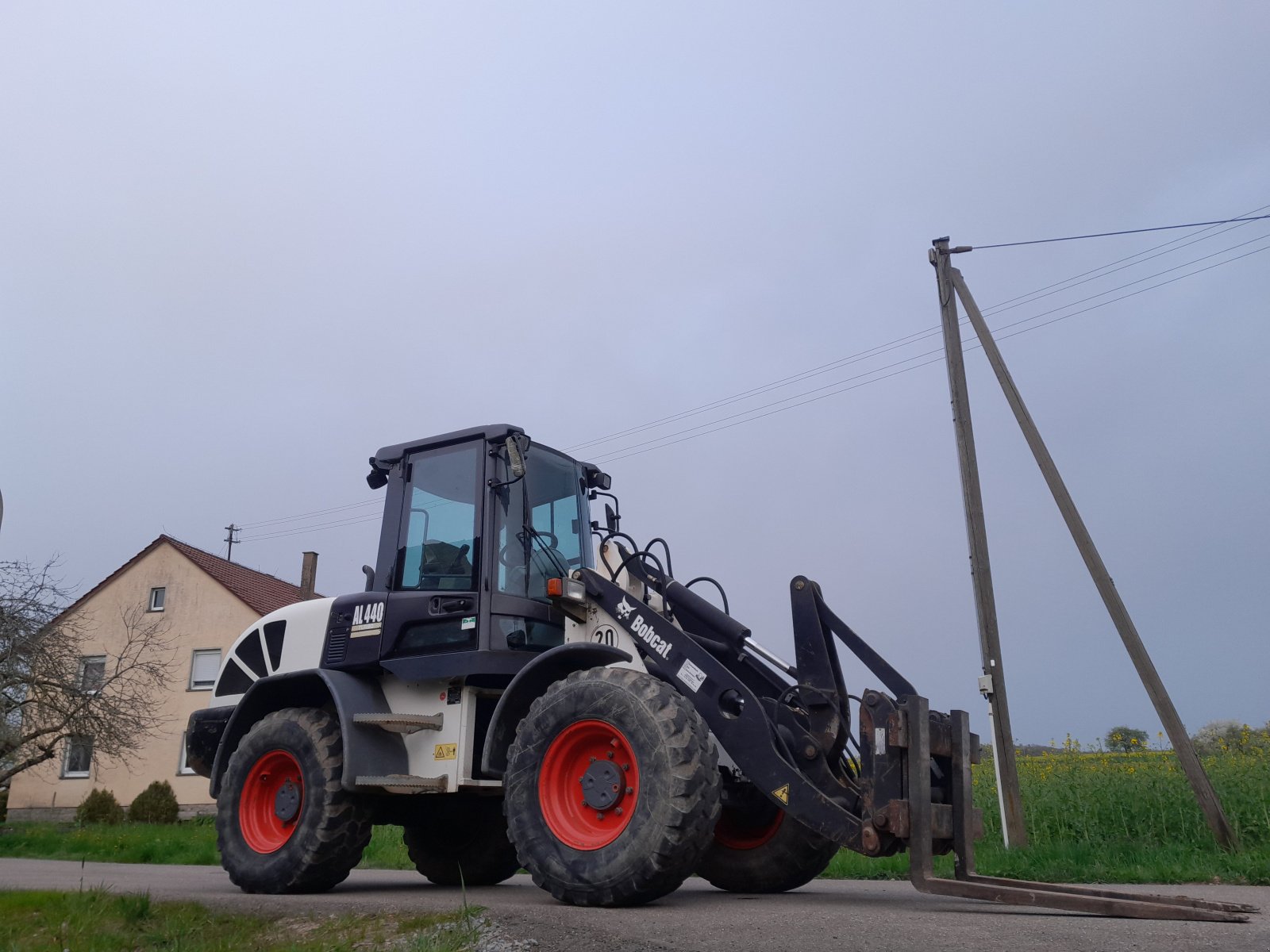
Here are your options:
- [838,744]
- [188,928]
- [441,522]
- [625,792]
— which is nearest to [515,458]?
[441,522]

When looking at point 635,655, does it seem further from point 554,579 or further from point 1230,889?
point 1230,889

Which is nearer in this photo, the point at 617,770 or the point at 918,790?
the point at 918,790

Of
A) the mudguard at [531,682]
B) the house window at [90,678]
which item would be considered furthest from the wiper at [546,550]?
the house window at [90,678]

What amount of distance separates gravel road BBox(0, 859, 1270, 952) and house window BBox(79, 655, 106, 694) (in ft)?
41.3

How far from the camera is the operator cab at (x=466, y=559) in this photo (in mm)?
7121

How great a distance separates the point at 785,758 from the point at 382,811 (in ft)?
10.4

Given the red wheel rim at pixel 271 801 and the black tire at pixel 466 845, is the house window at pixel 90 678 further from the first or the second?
the red wheel rim at pixel 271 801

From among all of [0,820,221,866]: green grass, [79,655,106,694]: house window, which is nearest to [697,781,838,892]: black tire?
[0,820,221,866]: green grass

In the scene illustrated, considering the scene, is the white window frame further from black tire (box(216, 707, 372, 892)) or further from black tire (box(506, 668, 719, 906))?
black tire (box(506, 668, 719, 906))

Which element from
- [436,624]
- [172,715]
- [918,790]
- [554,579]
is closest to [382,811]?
[436,624]

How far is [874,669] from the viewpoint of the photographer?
20.7 ft

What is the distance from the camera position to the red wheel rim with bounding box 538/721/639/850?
19.1 ft

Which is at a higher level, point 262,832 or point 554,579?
point 554,579

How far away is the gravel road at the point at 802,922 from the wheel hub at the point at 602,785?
56 cm
